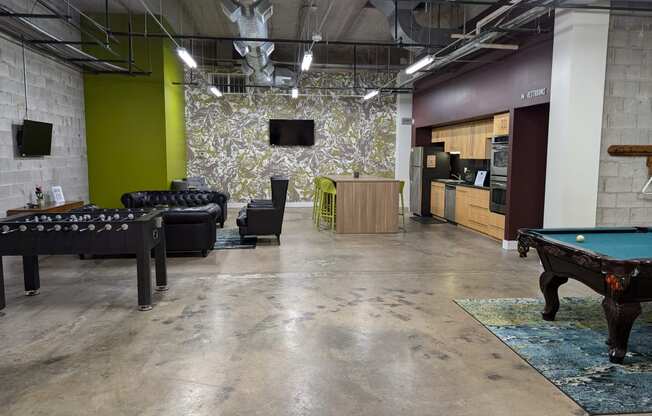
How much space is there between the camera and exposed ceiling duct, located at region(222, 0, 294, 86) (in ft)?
18.3

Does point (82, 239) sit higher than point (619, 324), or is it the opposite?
point (82, 239)

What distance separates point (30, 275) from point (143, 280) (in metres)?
1.51

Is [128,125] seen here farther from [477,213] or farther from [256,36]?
[477,213]

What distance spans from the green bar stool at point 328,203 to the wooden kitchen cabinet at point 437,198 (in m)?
2.66

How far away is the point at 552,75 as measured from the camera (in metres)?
6.12

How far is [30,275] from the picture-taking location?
480 cm

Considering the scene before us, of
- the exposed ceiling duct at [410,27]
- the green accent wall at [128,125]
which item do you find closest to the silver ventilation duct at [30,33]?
the green accent wall at [128,125]

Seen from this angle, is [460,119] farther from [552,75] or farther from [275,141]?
[275,141]

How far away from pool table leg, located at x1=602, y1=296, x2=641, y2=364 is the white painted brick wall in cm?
740

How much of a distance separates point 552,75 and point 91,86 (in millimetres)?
8536

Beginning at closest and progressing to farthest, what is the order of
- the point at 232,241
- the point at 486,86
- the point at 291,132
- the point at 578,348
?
1. the point at 578,348
2. the point at 232,241
3. the point at 486,86
4. the point at 291,132

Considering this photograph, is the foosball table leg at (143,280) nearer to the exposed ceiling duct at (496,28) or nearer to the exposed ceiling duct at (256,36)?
the exposed ceiling duct at (256,36)

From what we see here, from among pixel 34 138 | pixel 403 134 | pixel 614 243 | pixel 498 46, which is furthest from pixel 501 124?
pixel 34 138

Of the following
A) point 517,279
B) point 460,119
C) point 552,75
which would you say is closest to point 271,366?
point 517,279
